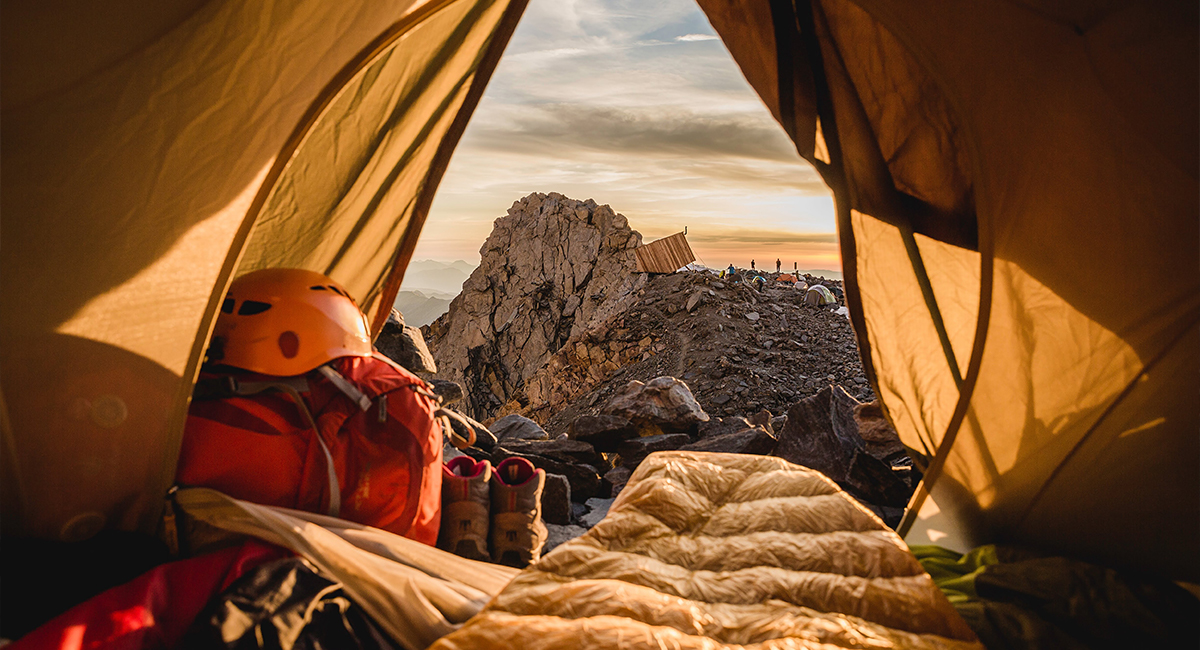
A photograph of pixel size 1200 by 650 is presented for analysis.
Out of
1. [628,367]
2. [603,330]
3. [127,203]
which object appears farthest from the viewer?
[603,330]

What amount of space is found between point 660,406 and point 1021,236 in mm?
3392

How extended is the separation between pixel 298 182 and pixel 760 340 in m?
9.00

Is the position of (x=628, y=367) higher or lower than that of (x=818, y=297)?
lower

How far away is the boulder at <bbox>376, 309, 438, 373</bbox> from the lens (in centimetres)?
434

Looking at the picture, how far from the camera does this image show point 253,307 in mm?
1932

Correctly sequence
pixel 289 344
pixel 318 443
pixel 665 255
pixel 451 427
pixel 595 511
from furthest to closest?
pixel 665 255
pixel 595 511
pixel 451 427
pixel 289 344
pixel 318 443

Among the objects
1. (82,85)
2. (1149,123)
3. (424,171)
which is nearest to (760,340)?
(424,171)

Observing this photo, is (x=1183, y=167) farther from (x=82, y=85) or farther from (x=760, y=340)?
(x=760, y=340)

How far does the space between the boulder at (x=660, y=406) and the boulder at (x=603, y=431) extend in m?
0.28

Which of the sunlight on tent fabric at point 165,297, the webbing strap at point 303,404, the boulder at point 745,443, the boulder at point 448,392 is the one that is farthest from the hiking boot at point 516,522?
the boulder at point 745,443

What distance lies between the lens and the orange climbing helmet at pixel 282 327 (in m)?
1.87

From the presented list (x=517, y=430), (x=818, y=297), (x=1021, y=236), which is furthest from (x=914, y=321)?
(x=818, y=297)

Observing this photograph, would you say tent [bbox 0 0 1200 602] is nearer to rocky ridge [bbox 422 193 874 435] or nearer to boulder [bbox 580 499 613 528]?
boulder [bbox 580 499 613 528]

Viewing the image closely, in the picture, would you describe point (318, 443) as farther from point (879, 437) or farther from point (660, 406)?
point (660, 406)
